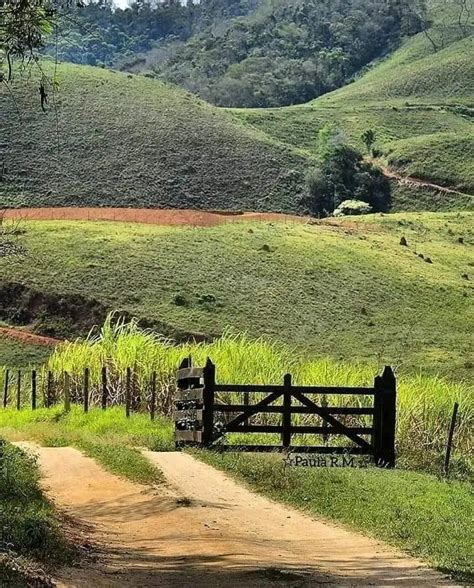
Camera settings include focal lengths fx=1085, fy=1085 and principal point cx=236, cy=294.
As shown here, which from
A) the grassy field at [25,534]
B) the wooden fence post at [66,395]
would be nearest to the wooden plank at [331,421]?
the grassy field at [25,534]

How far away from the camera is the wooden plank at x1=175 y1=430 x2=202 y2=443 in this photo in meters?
19.9

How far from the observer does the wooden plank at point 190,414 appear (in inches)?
780

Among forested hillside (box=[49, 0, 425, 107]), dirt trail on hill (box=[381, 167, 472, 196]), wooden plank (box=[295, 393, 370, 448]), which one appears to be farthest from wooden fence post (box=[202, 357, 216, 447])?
forested hillside (box=[49, 0, 425, 107])

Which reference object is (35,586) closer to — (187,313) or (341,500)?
(341,500)

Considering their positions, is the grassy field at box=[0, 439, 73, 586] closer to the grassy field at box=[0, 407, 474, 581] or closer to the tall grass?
the grassy field at box=[0, 407, 474, 581]

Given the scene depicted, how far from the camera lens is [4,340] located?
48.9 meters

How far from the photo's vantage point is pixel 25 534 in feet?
31.1

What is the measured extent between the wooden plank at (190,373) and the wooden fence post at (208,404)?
0.58m

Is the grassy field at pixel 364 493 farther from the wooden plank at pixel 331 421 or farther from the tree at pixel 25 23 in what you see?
the tree at pixel 25 23

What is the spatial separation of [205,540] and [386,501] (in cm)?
342

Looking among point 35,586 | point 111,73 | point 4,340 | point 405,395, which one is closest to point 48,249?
point 4,340

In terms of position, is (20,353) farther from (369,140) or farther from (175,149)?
(369,140)

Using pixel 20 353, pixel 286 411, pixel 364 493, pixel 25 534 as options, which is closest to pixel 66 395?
pixel 286 411

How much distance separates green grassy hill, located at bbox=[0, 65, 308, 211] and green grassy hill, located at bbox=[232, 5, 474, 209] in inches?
494
